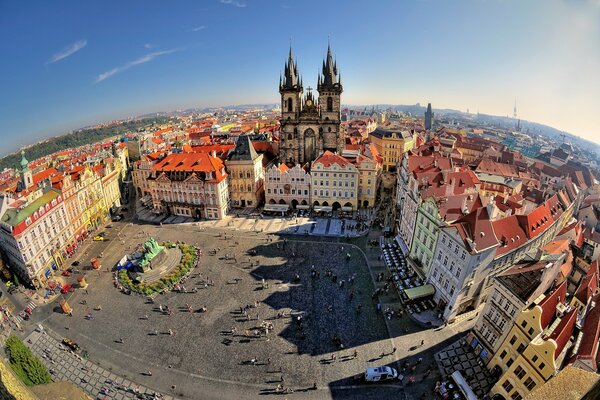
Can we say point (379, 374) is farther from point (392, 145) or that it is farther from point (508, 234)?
point (392, 145)

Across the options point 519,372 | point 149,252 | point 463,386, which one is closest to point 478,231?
point 519,372

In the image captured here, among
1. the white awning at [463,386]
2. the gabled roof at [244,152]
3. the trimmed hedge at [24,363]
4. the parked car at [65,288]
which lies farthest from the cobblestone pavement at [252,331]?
the gabled roof at [244,152]

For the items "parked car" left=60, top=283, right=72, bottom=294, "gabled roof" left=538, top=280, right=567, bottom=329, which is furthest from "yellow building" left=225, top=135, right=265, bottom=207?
"gabled roof" left=538, top=280, right=567, bottom=329

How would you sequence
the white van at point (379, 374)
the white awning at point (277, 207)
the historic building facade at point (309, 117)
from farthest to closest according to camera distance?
the historic building facade at point (309, 117)
the white awning at point (277, 207)
the white van at point (379, 374)

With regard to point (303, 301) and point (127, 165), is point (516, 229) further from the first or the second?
point (127, 165)

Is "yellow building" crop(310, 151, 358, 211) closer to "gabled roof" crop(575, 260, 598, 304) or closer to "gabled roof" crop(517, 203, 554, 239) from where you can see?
"gabled roof" crop(517, 203, 554, 239)

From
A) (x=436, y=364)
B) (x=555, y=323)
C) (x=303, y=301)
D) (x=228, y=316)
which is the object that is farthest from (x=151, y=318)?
(x=555, y=323)

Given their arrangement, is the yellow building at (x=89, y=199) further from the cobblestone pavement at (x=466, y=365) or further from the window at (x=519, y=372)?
the window at (x=519, y=372)
